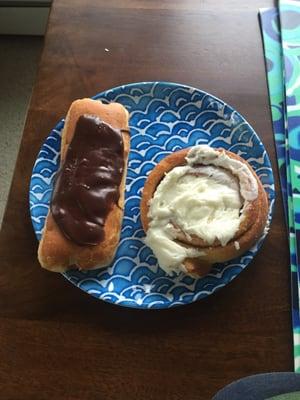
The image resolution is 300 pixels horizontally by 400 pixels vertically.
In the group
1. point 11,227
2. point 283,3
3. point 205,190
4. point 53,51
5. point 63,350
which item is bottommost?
point 63,350

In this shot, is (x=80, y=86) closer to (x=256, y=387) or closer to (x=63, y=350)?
(x=63, y=350)

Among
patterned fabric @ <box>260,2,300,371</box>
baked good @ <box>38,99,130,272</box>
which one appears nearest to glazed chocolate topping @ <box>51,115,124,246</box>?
baked good @ <box>38,99,130,272</box>

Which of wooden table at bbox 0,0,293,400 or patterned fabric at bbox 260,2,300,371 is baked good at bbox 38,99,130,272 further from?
patterned fabric at bbox 260,2,300,371

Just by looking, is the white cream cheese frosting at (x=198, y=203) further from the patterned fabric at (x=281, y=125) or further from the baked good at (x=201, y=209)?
the patterned fabric at (x=281, y=125)

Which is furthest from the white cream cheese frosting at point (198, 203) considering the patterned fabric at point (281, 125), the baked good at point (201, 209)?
the patterned fabric at point (281, 125)

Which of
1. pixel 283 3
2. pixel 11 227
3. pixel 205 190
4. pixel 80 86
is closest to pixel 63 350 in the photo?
pixel 11 227

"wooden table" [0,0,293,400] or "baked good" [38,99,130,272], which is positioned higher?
"baked good" [38,99,130,272]
